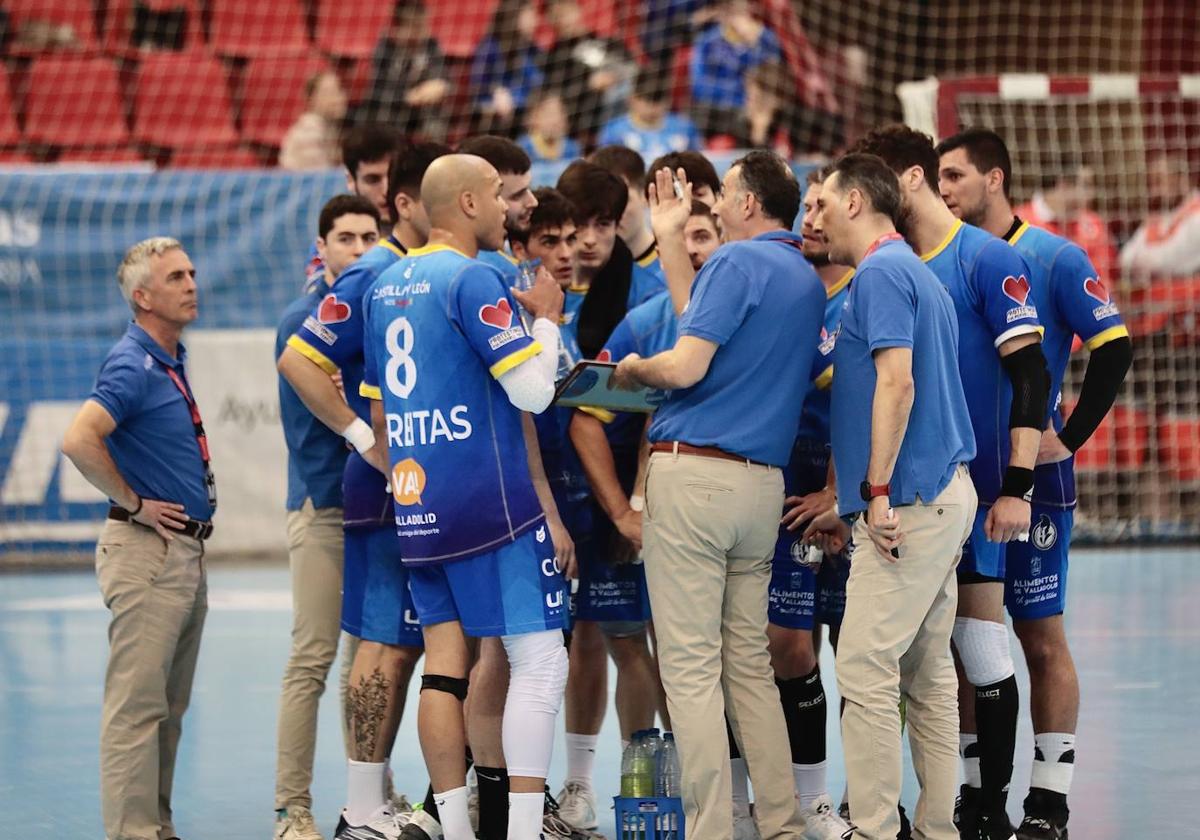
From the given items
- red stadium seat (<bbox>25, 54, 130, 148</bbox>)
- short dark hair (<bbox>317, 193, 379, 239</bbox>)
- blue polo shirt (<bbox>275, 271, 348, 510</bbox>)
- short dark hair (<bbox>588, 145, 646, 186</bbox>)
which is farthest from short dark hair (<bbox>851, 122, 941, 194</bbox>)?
red stadium seat (<bbox>25, 54, 130, 148</bbox>)

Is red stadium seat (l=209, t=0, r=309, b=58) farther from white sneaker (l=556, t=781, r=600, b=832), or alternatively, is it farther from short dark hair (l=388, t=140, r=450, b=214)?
white sneaker (l=556, t=781, r=600, b=832)

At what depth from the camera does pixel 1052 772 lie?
18.2ft

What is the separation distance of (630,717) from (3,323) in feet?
26.4

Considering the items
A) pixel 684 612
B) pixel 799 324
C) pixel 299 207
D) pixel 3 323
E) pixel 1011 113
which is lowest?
pixel 684 612

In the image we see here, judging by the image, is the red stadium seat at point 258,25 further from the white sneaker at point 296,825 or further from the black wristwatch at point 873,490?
the black wristwatch at point 873,490

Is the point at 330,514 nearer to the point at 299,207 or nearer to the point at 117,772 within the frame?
the point at 117,772

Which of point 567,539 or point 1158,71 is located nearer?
point 567,539

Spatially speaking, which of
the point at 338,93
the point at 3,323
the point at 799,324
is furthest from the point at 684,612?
the point at 338,93

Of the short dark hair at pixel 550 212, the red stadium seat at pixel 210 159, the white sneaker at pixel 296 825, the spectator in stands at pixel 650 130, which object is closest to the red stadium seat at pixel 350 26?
the red stadium seat at pixel 210 159

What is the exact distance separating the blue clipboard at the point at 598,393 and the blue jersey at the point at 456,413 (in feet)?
0.68

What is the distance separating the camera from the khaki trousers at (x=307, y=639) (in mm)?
5855

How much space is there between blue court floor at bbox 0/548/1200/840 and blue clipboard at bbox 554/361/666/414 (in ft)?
5.43

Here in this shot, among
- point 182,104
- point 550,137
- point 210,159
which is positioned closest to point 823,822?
point 550,137

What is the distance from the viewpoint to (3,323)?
12.5 m
